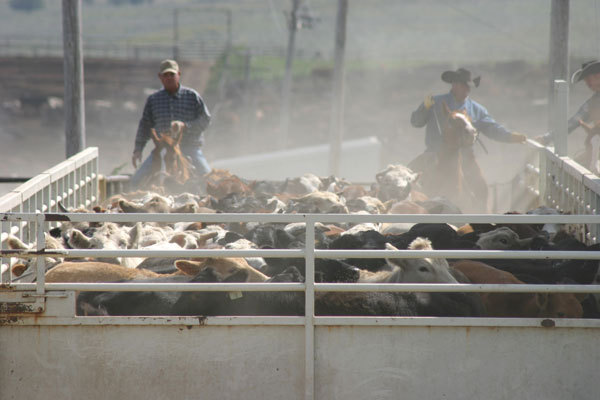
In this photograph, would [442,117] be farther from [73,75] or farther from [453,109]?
[73,75]

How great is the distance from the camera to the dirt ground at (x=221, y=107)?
153 feet

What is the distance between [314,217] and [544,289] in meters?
1.38

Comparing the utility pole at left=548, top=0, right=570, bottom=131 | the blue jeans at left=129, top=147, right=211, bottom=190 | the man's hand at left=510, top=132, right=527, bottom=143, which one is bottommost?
the blue jeans at left=129, top=147, right=211, bottom=190

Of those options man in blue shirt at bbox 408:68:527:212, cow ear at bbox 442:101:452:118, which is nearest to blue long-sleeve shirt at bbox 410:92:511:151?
man in blue shirt at bbox 408:68:527:212

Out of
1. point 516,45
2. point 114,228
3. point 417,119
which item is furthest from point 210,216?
point 516,45

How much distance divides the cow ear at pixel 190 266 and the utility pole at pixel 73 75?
23.7ft

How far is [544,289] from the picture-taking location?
207 inches

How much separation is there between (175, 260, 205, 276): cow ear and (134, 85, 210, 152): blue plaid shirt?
5.79 m

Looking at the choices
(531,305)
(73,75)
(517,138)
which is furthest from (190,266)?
(73,75)

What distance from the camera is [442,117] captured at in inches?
439

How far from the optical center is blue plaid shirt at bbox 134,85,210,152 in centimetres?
1152

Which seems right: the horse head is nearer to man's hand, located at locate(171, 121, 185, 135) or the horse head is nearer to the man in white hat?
the man in white hat

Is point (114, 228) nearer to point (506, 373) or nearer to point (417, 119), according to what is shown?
point (506, 373)

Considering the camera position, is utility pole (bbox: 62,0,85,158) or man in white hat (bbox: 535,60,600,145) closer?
man in white hat (bbox: 535,60,600,145)
